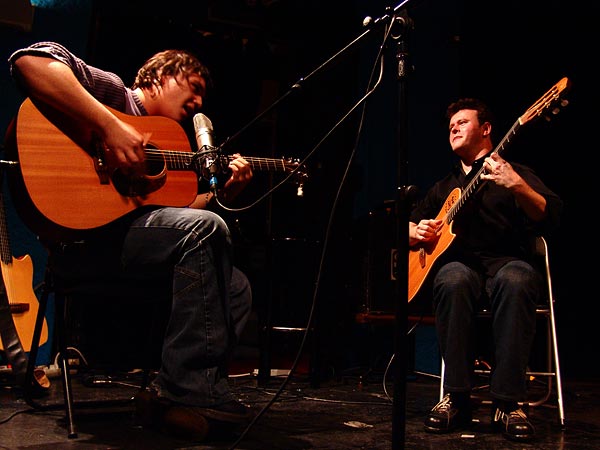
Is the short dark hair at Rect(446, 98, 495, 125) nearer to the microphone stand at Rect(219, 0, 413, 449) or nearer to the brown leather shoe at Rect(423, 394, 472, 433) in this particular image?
the brown leather shoe at Rect(423, 394, 472, 433)

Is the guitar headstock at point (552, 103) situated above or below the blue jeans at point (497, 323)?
above

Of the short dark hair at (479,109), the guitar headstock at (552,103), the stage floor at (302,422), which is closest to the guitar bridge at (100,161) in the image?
the stage floor at (302,422)

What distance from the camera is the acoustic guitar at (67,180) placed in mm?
1902

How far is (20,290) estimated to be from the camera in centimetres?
348

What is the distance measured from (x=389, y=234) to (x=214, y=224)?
196cm

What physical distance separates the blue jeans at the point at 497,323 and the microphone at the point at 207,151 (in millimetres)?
1166

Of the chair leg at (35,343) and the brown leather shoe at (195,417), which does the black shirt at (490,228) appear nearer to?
the brown leather shoe at (195,417)

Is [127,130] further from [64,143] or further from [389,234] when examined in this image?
[389,234]

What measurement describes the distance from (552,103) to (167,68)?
149 centimetres

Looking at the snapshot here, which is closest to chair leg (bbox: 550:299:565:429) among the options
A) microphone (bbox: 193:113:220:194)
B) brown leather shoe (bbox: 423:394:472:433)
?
brown leather shoe (bbox: 423:394:472:433)

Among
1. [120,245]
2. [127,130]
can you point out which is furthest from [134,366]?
[127,130]

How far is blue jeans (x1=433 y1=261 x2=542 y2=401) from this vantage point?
2354 mm

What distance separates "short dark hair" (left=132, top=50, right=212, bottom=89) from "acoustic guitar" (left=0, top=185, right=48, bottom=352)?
1428 mm

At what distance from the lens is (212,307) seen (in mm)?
1964
